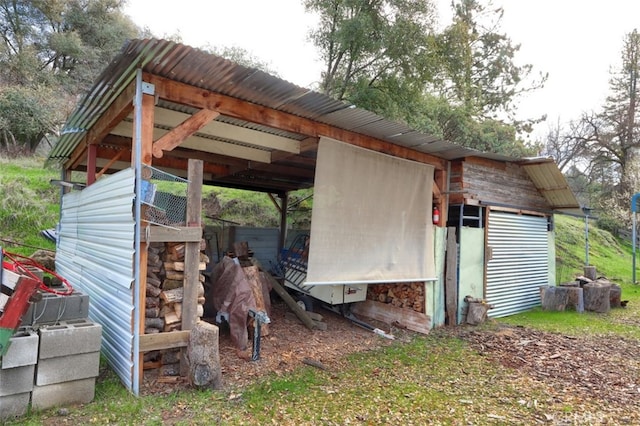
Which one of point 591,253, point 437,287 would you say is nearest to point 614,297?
point 437,287

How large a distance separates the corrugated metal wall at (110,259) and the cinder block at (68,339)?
29cm

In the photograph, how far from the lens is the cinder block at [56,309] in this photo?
126 inches

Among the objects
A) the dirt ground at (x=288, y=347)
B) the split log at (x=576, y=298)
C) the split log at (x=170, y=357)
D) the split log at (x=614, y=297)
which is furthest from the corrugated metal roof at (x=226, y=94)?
the split log at (x=614, y=297)

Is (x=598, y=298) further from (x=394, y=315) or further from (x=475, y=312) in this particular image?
(x=394, y=315)

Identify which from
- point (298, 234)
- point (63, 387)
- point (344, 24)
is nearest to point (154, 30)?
point (344, 24)

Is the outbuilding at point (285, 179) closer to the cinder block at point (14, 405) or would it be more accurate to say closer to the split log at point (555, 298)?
the split log at point (555, 298)

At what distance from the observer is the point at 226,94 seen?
3.93 meters

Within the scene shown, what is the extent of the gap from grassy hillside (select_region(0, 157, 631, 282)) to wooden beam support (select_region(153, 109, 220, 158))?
524 cm

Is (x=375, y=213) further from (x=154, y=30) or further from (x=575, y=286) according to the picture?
(x=154, y=30)

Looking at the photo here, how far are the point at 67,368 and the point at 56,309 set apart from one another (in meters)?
0.59

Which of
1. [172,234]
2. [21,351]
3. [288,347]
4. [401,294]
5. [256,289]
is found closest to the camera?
[21,351]

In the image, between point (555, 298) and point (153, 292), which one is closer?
point (153, 292)

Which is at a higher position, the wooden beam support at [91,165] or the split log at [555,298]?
the wooden beam support at [91,165]

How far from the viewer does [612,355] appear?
508 cm
